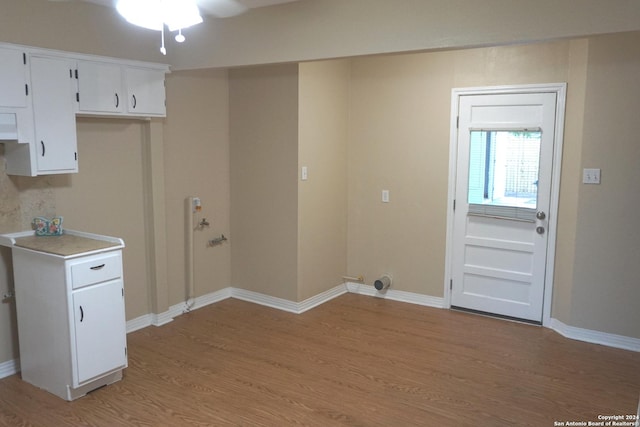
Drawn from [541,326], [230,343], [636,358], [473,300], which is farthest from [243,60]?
[636,358]

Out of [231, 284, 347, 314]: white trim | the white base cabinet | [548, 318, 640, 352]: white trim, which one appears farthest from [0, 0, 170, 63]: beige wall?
[548, 318, 640, 352]: white trim

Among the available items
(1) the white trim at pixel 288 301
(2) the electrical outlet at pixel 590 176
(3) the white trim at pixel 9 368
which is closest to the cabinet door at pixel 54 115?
(3) the white trim at pixel 9 368

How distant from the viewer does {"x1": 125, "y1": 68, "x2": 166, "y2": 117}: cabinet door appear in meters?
3.95

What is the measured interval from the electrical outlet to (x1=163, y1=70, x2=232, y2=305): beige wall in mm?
3061

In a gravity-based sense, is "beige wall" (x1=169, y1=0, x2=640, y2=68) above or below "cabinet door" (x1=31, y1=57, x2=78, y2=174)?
above

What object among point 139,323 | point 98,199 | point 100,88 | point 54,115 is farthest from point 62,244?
point 139,323

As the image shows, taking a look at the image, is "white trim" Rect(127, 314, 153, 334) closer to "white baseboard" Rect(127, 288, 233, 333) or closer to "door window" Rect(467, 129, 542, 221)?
"white baseboard" Rect(127, 288, 233, 333)

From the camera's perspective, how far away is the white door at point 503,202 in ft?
14.3

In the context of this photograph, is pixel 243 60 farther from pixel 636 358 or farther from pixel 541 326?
pixel 636 358

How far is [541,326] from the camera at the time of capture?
4.45m

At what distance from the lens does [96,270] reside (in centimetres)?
325

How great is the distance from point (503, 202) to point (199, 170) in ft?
8.80

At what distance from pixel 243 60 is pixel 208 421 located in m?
2.48

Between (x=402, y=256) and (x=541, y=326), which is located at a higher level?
(x=402, y=256)
